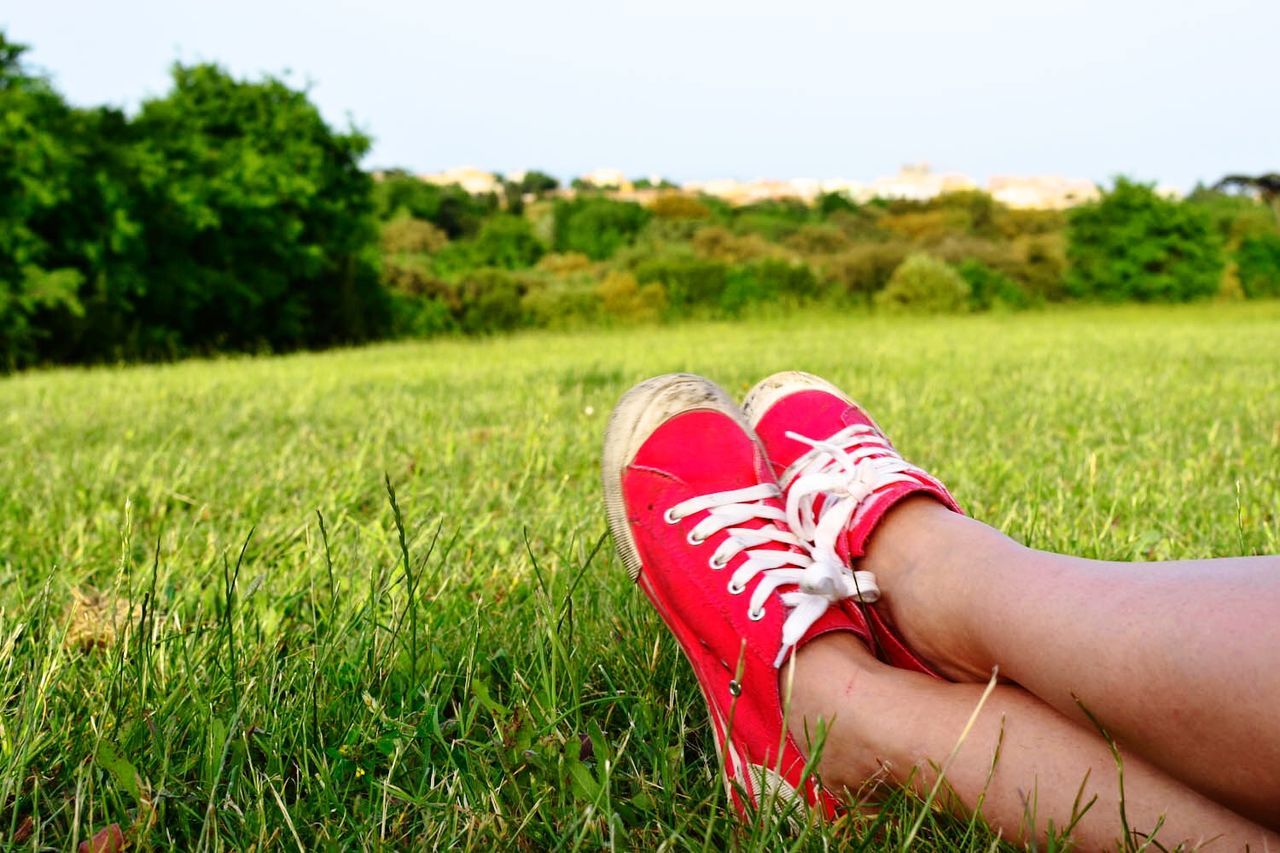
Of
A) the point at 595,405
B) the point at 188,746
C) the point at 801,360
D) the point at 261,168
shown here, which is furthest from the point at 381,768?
the point at 261,168

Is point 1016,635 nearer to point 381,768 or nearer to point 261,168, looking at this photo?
point 381,768

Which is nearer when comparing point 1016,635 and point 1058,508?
point 1016,635

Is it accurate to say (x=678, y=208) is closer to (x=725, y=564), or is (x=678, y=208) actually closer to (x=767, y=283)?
(x=767, y=283)

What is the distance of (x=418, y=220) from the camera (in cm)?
2469

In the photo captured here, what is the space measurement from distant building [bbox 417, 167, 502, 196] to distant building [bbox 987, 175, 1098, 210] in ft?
55.8

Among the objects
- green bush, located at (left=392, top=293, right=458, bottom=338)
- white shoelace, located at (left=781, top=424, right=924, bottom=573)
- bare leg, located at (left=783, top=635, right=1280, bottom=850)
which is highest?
white shoelace, located at (left=781, top=424, right=924, bottom=573)

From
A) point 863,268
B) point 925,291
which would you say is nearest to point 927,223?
point 863,268

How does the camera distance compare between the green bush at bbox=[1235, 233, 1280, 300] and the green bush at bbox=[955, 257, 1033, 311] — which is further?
the green bush at bbox=[1235, 233, 1280, 300]

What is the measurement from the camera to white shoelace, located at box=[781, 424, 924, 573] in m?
1.24

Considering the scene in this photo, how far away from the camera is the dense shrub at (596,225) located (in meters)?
23.4

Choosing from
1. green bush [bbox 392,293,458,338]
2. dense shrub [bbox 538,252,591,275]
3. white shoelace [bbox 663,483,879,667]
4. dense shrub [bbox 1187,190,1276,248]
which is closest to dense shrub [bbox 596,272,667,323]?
green bush [bbox 392,293,458,338]

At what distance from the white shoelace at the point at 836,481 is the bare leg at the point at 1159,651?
0.22 m

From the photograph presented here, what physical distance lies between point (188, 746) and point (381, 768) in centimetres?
20

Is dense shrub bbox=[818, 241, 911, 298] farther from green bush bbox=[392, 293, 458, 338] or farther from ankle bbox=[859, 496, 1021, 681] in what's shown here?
ankle bbox=[859, 496, 1021, 681]
